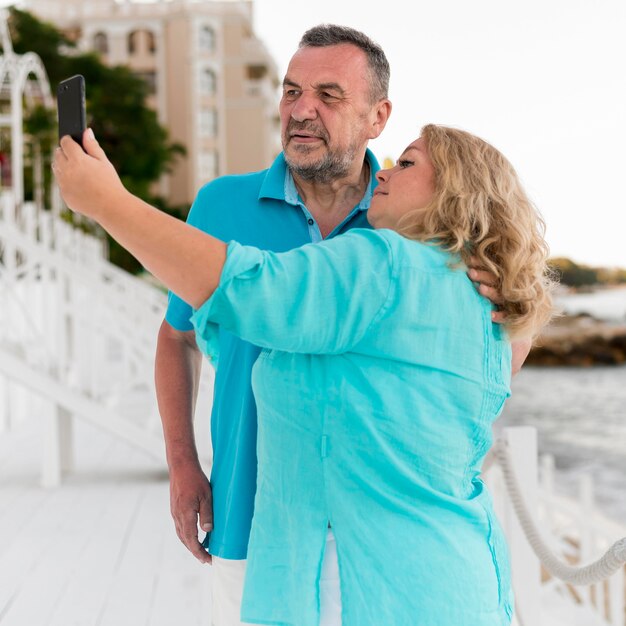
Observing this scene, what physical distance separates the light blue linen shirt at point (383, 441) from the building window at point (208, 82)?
47063 millimetres

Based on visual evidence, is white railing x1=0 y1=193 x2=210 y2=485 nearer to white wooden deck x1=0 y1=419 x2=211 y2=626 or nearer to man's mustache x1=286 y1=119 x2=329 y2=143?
white wooden deck x1=0 y1=419 x2=211 y2=626

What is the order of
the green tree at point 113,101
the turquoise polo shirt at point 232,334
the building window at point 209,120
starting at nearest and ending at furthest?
the turquoise polo shirt at point 232,334
the green tree at point 113,101
the building window at point 209,120

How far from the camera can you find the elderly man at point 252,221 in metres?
1.73

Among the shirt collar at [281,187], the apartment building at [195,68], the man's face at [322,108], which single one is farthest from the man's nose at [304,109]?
the apartment building at [195,68]

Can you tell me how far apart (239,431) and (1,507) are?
3.86 m

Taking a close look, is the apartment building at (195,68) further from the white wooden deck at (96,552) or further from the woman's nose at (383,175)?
the woman's nose at (383,175)

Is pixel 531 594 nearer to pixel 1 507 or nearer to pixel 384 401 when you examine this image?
pixel 384 401

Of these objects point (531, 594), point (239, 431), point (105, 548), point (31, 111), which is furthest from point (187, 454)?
point (31, 111)

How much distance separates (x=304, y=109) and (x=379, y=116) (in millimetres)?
258

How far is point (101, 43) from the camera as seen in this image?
159 ft

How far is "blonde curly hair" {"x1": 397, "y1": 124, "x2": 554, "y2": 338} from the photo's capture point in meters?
1.38

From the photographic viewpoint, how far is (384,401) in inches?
53.2

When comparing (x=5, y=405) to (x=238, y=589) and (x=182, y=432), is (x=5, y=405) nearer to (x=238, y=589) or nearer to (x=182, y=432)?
(x=182, y=432)

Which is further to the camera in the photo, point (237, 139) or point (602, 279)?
point (602, 279)
